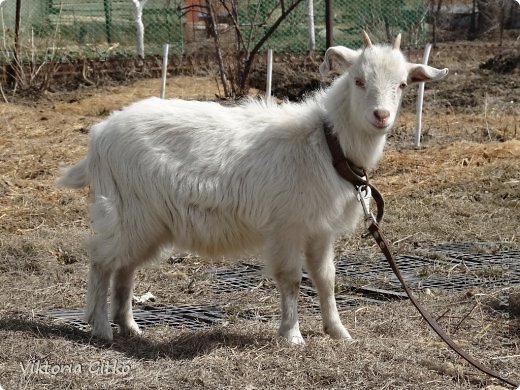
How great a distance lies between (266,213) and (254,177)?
0.22 m

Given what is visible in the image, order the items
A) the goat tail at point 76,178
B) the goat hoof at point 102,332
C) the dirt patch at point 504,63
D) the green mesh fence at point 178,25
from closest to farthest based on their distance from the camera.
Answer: the goat hoof at point 102,332
the goat tail at point 76,178
the dirt patch at point 504,63
the green mesh fence at point 178,25

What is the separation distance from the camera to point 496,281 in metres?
6.26

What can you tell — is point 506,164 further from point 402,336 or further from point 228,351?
point 228,351

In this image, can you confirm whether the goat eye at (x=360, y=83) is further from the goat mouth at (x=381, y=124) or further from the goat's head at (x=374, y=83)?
the goat mouth at (x=381, y=124)

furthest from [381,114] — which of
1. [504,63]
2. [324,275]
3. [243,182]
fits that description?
[504,63]

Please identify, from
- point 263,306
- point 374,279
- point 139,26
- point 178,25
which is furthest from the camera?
point 178,25

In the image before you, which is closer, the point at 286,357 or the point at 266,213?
the point at 286,357

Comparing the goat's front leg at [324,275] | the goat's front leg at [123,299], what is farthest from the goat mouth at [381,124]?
the goat's front leg at [123,299]

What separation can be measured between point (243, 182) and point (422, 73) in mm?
1271

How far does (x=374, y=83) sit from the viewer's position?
16.3 ft

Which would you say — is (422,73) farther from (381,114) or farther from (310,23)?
(310,23)

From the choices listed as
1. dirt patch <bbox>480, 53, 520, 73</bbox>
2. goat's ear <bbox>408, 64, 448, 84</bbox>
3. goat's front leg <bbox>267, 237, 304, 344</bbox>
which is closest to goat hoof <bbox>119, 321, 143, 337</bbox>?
goat's front leg <bbox>267, 237, 304, 344</bbox>

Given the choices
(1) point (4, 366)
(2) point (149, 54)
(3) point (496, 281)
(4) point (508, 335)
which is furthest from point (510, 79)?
(1) point (4, 366)

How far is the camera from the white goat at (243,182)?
5.05 metres
